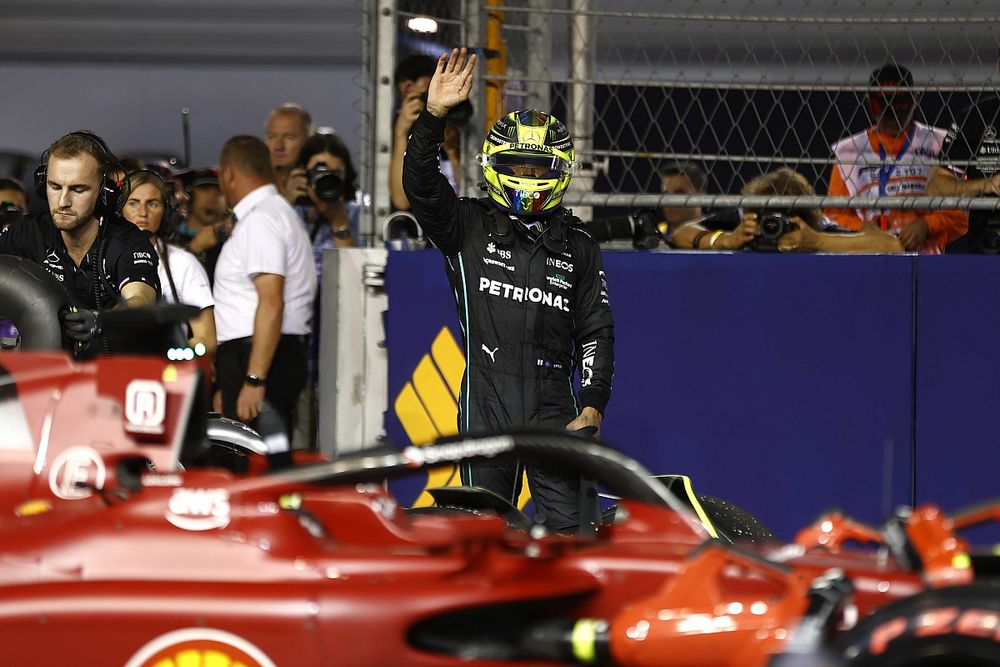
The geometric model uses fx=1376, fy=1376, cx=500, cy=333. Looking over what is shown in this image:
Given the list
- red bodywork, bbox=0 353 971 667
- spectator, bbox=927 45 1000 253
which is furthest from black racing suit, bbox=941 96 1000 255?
red bodywork, bbox=0 353 971 667

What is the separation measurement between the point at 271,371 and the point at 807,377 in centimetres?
229

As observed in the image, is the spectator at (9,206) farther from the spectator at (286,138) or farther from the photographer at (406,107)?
the photographer at (406,107)

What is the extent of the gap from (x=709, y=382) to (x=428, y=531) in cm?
260

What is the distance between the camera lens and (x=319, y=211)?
6.65 meters

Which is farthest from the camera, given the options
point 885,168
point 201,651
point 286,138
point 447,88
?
point 286,138

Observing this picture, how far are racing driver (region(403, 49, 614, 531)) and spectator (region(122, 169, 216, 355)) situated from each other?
1364mm

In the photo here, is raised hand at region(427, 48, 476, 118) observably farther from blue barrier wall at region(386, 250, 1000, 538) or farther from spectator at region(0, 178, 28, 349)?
spectator at region(0, 178, 28, 349)

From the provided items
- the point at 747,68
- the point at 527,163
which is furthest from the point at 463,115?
the point at 747,68

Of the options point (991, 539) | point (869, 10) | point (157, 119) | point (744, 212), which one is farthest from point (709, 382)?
point (157, 119)

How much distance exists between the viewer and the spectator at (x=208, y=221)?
7004mm

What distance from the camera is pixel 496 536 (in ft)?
9.31

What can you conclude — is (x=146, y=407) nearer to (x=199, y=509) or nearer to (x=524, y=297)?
(x=199, y=509)

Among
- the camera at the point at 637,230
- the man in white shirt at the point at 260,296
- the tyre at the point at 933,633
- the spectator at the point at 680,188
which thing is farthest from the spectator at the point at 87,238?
the spectator at the point at 680,188

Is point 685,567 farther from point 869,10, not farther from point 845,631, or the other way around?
point 869,10
